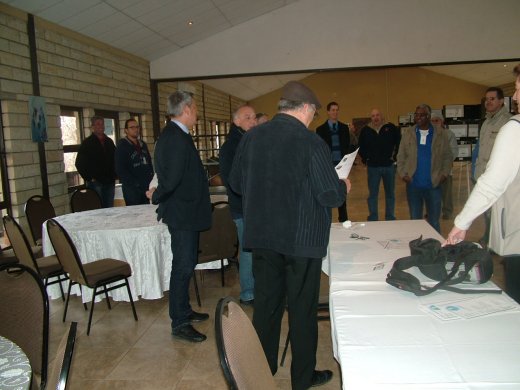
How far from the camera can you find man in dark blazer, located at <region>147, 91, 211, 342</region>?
267cm

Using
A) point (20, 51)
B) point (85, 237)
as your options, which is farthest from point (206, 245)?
point (20, 51)

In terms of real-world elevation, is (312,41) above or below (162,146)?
above

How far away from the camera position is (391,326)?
53.3 inches

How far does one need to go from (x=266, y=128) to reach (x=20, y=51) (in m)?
4.00

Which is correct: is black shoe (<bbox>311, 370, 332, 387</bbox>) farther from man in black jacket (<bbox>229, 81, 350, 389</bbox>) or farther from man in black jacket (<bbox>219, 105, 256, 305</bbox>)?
man in black jacket (<bbox>219, 105, 256, 305</bbox>)

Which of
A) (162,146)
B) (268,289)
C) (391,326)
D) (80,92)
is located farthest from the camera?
(80,92)

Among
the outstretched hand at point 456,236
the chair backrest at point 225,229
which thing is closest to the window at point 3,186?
the chair backrest at point 225,229

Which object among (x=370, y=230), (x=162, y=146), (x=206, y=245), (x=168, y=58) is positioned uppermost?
(x=168, y=58)

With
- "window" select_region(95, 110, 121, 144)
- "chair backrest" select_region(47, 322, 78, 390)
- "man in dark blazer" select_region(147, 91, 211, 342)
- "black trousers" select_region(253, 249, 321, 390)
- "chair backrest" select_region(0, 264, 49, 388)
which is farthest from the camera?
"window" select_region(95, 110, 121, 144)

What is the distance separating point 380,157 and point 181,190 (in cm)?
358

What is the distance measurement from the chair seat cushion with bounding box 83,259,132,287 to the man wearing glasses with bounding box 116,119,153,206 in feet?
5.11

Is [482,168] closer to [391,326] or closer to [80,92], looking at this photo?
[391,326]

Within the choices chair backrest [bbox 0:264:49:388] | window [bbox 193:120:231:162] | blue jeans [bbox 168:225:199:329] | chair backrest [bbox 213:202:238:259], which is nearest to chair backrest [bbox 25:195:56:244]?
chair backrest [bbox 213:202:238:259]

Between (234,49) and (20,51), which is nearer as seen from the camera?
(20,51)
